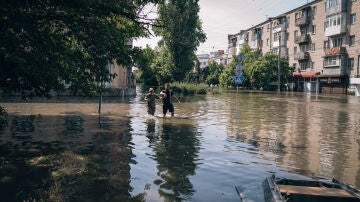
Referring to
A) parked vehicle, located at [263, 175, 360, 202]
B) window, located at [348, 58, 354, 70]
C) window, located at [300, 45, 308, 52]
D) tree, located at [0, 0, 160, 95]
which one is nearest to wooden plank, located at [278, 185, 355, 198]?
parked vehicle, located at [263, 175, 360, 202]

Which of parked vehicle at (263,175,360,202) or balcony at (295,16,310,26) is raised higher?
balcony at (295,16,310,26)

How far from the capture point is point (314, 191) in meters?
5.39

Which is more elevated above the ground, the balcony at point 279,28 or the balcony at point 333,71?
the balcony at point 279,28

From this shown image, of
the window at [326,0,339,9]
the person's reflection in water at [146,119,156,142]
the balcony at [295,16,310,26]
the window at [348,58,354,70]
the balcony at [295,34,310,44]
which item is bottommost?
the person's reflection in water at [146,119,156,142]

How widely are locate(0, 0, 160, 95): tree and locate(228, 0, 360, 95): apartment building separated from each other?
158ft

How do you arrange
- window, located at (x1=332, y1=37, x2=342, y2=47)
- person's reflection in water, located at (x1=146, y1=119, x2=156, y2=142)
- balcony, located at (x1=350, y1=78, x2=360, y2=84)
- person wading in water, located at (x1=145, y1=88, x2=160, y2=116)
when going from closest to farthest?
1. person's reflection in water, located at (x1=146, y1=119, x2=156, y2=142)
2. person wading in water, located at (x1=145, y1=88, x2=160, y2=116)
3. balcony, located at (x1=350, y1=78, x2=360, y2=84)
4. window, located at (x1=332, y1=37, x2=342, y2=47)

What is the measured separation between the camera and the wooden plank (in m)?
5.18

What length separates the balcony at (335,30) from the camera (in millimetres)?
51969

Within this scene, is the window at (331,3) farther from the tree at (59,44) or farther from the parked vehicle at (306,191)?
the parked vehicle at (306,191)

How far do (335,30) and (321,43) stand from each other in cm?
497

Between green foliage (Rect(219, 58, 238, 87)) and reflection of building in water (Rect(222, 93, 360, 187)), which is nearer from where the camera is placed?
reflection of building in water (Rect(222, 93, 360, 187))

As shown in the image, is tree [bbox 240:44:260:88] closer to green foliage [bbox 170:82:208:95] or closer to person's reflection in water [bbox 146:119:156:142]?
green foliage [bbox 170:82:208:95]

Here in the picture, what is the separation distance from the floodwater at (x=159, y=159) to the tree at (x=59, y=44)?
1.92 meters

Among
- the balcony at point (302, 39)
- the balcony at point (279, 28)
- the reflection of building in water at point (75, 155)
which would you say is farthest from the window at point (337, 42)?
the reflection of building in water at point (75, 155)
